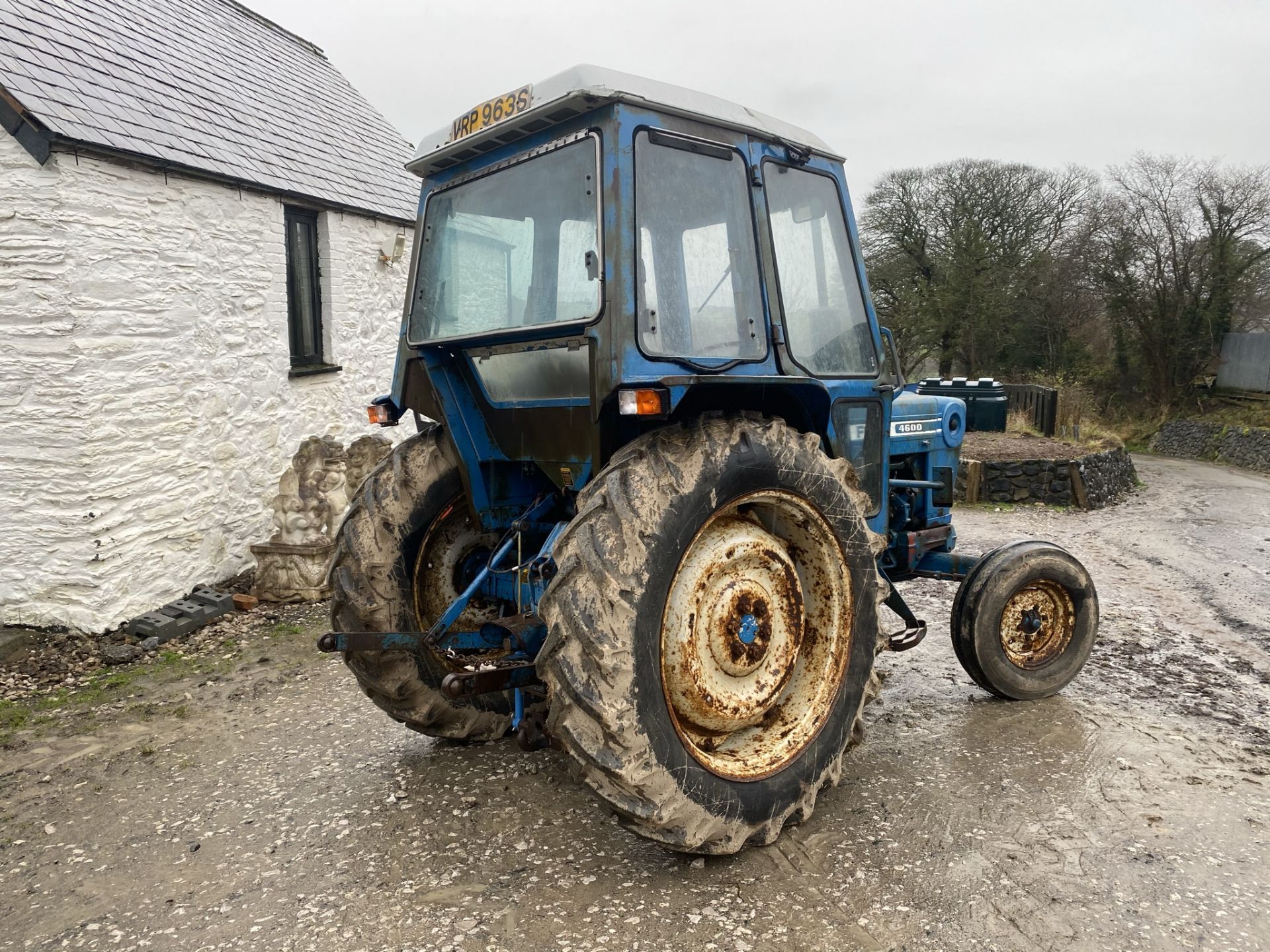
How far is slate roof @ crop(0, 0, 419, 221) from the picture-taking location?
605 cm

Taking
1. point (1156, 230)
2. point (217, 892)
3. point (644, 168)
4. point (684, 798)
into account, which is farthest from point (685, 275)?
point (1156, 230)

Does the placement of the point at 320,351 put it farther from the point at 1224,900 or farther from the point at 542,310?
the point at 1224,900

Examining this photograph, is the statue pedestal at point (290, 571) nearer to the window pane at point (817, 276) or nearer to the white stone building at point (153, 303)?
the white stone building at point (153, 303)

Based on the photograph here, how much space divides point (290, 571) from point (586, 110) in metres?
4.91

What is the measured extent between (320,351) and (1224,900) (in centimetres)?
829

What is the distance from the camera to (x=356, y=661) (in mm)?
3535

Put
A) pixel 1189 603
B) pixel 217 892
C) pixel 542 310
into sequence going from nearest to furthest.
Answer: pixel 217 892 → pixel 542 310 → pixel 1189 603

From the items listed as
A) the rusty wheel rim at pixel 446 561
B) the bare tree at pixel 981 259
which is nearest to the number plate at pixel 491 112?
the rusty wheel rim at pixel 446 561

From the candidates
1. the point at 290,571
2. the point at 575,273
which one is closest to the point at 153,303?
the point at 290,571

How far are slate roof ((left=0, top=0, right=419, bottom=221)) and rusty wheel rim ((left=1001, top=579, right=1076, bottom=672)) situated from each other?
20.7 feet

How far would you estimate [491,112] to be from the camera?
3.17 meters

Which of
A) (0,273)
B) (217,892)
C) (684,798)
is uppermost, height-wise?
(0,273)

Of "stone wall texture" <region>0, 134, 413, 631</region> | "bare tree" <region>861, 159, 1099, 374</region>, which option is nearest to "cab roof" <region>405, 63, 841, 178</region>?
"stone wall texture" <region>0, 134, 413, 631</region>

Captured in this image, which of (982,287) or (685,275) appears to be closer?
(685,275)
